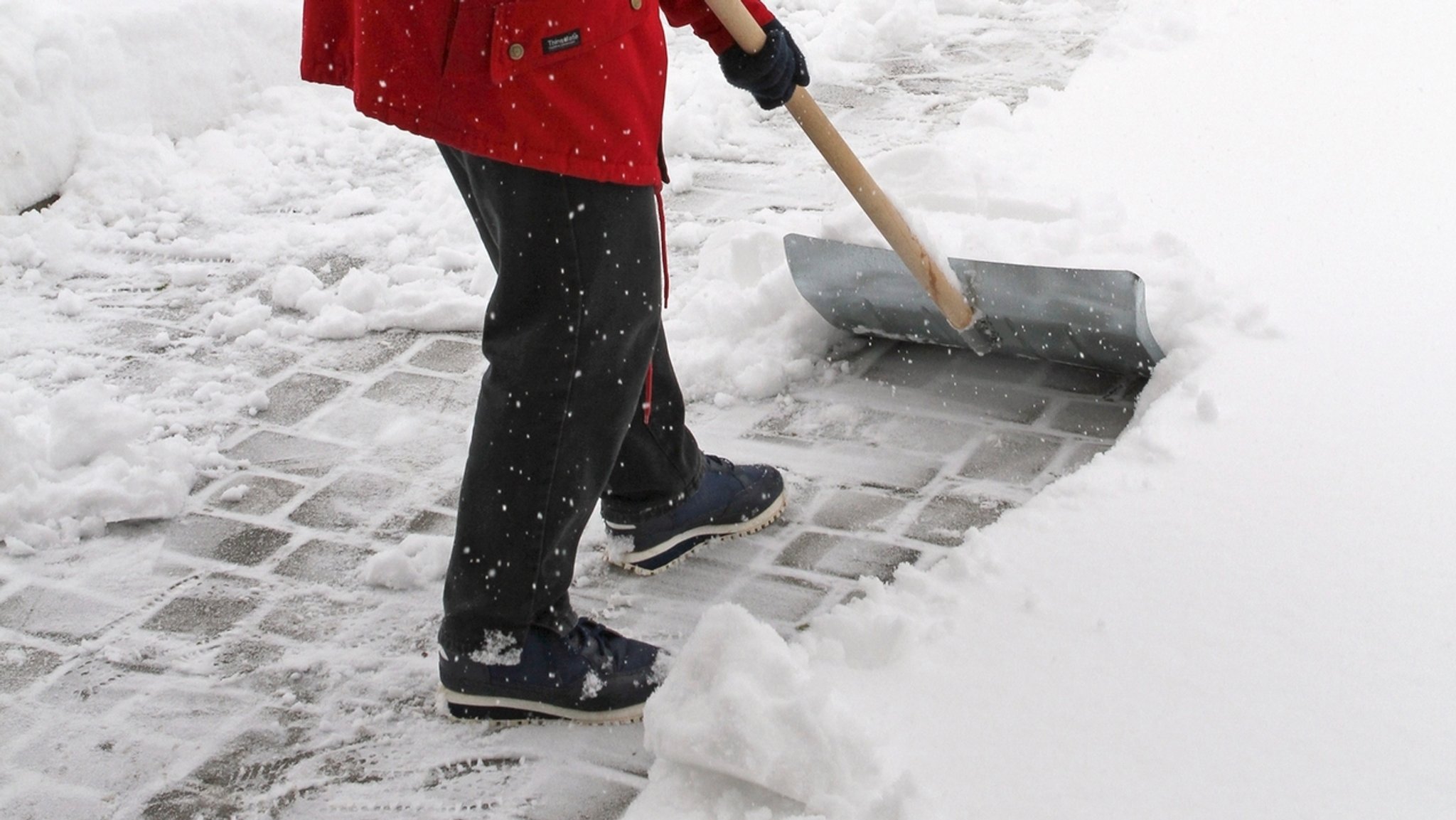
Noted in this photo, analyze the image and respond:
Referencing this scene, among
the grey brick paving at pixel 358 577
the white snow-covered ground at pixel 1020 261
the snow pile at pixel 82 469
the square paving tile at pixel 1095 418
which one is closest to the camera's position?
the white snow-covered ground at pixel 1020 261

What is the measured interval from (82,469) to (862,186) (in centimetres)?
183

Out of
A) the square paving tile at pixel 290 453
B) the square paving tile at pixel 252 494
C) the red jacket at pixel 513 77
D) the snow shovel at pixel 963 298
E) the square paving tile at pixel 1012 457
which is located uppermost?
the red jacket at pixel 513 77

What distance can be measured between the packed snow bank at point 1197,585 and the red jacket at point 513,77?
2.46ft

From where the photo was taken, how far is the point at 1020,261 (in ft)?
11.7

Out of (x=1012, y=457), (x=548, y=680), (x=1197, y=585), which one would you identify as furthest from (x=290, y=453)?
(x=1197, y=585)

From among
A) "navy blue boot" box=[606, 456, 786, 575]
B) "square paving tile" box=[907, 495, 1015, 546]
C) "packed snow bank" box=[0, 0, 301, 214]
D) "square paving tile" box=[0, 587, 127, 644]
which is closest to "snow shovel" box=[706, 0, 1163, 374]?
"square paving tile" box=[907, 495, 1015, 546]

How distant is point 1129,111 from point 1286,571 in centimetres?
277

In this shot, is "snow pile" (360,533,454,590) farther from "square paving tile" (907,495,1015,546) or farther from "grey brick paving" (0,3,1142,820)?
"square paving tile" (907,495,1015,546)

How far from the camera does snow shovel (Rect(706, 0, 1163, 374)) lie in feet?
9.85

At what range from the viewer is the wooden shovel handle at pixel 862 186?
8.03 ft

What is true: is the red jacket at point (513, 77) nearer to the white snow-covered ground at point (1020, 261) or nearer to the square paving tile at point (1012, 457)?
the white snow-covered ground at point (1020, 261)

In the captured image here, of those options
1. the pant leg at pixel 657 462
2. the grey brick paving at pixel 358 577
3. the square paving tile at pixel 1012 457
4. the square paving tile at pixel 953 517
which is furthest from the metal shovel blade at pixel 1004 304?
the pant leg at pixel 657 462

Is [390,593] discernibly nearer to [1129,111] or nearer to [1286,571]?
[1286,571]

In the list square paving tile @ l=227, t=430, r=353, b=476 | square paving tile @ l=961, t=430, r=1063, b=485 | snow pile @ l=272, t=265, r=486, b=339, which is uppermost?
snow pile @ l=272, t=265, r=486, b=339
